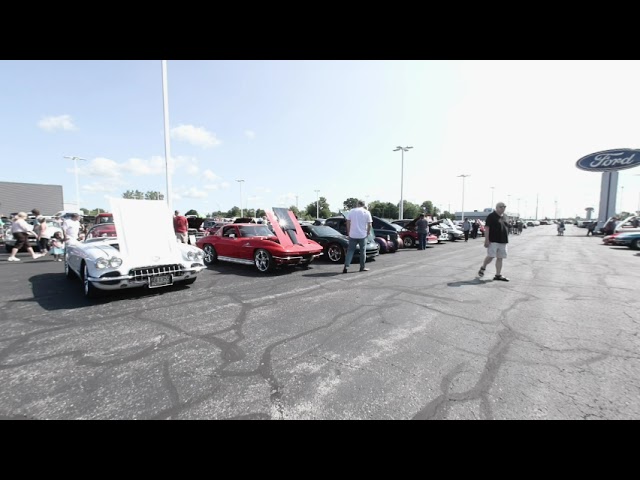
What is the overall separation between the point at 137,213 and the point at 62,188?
69.2 m

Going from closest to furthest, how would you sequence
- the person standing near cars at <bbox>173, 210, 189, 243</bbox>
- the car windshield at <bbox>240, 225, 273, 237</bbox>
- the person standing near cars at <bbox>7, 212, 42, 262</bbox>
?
the car windshield at <bbox>240, 225, 273, 237</bbox>
the person standing near cars at <bbox>7, 212, 42, 262</bbox>
the person standing near cars at <bbox>173, 210, 189, 243</bbox>

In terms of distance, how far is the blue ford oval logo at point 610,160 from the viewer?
3353 centimetres

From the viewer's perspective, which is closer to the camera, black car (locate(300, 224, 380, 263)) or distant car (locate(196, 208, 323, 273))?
distant car (locate(196, 208, 323, 273))

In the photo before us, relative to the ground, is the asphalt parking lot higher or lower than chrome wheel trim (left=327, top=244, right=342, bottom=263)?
lower

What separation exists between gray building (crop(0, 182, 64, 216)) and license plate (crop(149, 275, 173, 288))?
63.4 meters

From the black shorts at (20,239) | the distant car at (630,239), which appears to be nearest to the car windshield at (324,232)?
the black shorts at (20,239)

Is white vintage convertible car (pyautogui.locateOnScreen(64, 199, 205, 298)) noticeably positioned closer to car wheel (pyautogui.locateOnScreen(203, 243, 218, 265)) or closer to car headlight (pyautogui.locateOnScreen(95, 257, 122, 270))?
car headlight (pyautogui.locateOnScreen(95, 257, 122, 270))

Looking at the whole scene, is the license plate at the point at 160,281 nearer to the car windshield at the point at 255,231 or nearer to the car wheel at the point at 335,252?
the car windshield at the point at 255,231

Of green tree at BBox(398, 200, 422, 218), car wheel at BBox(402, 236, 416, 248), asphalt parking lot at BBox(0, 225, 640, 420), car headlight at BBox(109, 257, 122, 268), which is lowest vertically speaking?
asphalt parking lot at BBox(0, 225, 640, 420)

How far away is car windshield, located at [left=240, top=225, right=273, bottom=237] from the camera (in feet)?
26.3

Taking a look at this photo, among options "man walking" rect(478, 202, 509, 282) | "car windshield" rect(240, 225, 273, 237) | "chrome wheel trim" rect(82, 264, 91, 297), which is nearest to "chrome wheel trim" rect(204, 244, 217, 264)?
"car windshield" rect(240, 225, 273, 237)

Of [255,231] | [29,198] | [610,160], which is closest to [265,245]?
[255,231]

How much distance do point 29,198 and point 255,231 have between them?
67423 millimetres

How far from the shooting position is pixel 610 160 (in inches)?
1388
